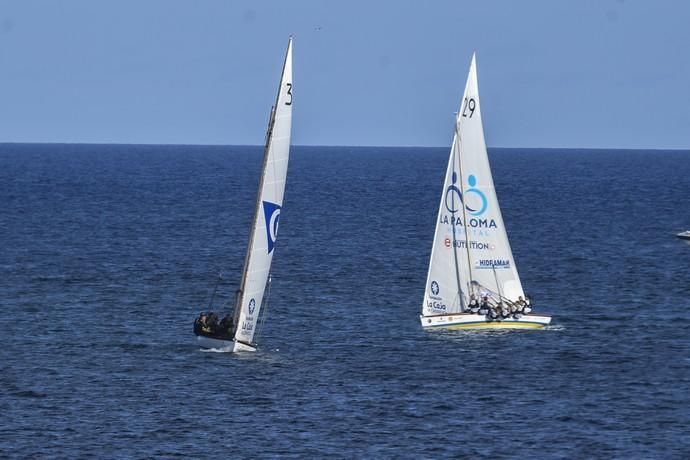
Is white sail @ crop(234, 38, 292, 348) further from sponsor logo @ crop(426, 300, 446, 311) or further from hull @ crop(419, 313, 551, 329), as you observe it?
sponsor logo @ crop(426, 300, 446, 311)

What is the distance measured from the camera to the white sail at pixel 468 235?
77.9m

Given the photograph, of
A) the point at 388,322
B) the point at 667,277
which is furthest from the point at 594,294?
the point at 388,322

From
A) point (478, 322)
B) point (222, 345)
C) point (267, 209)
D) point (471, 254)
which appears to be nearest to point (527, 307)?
point (478, 322)

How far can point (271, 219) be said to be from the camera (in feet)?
219

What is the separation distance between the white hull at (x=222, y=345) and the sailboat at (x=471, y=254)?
40.6ft

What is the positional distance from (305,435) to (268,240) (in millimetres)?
15021

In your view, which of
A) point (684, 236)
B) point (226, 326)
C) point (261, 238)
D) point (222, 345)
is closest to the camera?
point (261, 238)

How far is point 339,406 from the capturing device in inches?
2328

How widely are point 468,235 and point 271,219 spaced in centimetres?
1593

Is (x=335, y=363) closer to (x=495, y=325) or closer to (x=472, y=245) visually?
(x=495, y=325)

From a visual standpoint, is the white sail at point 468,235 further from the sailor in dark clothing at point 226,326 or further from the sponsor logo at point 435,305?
the sailor in dark clothing at point 226,326

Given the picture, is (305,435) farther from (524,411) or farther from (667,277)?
(667,277)

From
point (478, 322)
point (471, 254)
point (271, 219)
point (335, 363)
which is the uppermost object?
point (271, 219)

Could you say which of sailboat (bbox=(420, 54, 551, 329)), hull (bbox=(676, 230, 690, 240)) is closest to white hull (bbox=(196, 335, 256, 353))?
sailboat (bbox=(420, 54, 551, 329))
